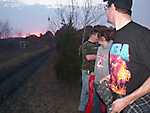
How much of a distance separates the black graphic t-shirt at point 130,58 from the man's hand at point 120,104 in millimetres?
124

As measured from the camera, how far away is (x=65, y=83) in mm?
19438

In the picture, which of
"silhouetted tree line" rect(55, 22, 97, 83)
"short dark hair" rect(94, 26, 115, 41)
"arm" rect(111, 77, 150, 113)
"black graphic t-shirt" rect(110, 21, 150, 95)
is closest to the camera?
"arm" rect(111, 77, 150, 113)

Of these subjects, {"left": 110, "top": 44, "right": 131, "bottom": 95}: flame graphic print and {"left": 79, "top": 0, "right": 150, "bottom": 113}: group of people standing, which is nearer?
{"left": 79, "top": 0, "right": 150, "bottom": 113}: group of people standing

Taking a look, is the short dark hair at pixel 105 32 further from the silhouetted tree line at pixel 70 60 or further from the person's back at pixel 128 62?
the silhouetted tree line at pixel 70 60

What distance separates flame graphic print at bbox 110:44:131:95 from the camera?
3791mm

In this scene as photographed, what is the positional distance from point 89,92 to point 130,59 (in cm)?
489

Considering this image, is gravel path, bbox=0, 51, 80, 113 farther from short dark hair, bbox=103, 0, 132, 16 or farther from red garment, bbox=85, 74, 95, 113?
short dark hair, bbox=103, 0, 132, 16

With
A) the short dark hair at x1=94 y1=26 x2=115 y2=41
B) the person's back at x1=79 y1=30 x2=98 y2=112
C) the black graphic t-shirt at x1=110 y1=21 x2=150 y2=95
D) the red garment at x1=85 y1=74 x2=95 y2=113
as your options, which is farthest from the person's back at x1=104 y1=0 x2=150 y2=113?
the person's back at x1=79 y1=30 x2=98 y2=112

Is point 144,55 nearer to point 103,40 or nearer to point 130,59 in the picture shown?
point 130,59

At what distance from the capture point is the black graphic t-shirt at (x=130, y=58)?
3.70m

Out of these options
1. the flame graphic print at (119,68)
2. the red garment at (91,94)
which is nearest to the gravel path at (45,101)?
the red garment at (91,94)

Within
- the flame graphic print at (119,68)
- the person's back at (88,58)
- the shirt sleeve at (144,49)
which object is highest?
the shirt sleeve at (144,49)

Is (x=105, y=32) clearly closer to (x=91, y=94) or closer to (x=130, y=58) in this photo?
(x=91, y=94)

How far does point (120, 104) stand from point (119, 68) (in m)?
0.34
